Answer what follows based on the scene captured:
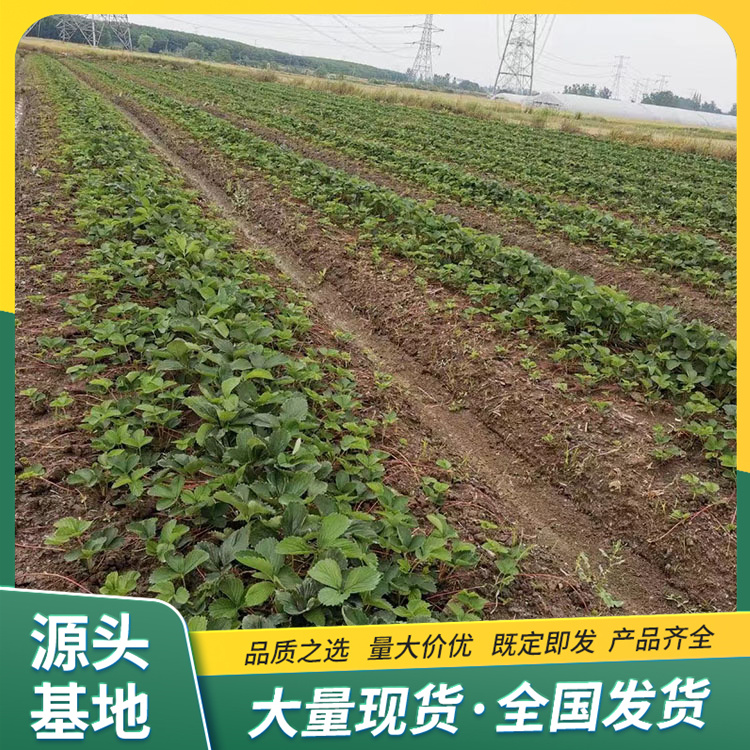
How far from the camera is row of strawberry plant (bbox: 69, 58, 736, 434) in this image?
4750 millimetres

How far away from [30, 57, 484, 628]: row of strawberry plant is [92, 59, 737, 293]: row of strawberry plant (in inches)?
203

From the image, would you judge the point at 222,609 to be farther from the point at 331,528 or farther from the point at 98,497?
the point at 98,497

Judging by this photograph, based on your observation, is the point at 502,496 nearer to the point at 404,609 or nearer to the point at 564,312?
the point at 404,609

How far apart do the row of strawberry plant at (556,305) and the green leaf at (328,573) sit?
10.8 feet

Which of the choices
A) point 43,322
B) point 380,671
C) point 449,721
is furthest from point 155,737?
point 43,322

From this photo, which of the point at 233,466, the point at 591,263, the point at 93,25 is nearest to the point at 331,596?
the point at 233,466

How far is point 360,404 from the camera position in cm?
387

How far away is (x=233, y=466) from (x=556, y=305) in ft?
12.2

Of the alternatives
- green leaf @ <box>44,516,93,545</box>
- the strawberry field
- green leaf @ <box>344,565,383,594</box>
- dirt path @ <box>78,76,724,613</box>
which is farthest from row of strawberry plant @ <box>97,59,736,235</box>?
green leaf @ <box>44,516,93,545</box>

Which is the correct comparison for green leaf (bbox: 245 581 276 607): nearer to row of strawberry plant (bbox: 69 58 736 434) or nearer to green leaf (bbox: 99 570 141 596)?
A: green leaf (bbox: 99 570 141 596)

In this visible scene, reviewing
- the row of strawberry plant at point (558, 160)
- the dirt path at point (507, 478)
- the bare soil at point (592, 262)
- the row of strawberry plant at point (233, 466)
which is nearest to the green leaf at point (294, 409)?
the row of strawberry plant at point (233, 466)

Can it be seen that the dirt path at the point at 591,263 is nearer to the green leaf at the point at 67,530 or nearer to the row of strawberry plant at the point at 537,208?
the row of strawberry plant at the point at 537,208

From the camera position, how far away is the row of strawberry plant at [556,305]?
15.6 feet

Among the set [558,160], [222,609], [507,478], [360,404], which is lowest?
[507,478]
